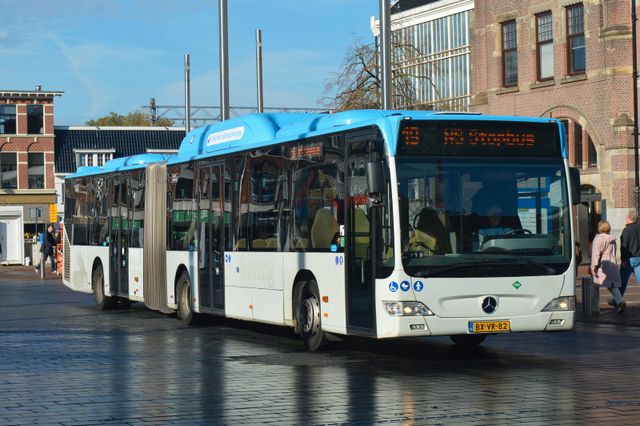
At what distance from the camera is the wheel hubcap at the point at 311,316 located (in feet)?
55.6

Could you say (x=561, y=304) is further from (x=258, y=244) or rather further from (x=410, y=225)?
(x=258, y=244)

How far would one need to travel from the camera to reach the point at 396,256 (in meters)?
14.8

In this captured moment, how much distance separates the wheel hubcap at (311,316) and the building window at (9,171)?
68.7 metres

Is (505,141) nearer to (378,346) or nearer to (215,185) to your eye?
(378,346)

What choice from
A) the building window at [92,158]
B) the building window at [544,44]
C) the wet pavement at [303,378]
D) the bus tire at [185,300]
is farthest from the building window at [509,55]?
the building window at [92,158]

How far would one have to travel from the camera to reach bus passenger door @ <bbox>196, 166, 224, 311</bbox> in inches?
817

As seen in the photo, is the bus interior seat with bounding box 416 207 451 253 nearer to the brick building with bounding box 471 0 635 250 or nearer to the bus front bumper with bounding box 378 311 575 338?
the bus front bumper with bounding box 378 311 575 338

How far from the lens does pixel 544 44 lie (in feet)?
153

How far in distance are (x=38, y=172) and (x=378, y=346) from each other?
6886cm

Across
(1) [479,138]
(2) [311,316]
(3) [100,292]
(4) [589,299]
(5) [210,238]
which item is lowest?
(4) [589,299]

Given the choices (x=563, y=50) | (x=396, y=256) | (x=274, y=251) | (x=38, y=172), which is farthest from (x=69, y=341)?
(x=38, y=172)

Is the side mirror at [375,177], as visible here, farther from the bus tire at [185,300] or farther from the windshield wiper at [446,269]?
the bus tire at [185,300]

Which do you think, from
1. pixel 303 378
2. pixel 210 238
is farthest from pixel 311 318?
pixel 210 238

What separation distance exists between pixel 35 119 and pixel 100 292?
58009 mm
